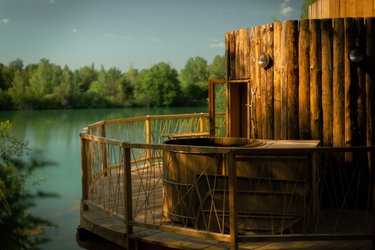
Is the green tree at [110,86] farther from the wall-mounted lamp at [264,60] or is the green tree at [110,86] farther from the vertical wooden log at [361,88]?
the vertical wooden log at [361,88]

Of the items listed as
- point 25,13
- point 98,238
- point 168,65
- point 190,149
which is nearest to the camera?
Result: point 190,149

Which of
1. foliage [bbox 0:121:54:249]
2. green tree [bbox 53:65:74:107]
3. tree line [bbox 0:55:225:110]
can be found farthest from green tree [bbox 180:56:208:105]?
foliage [bbox 0:121:54:249]

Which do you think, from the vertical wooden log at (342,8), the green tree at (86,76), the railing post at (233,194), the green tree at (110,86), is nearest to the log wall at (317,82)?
the vertical wooden log at (342,8)

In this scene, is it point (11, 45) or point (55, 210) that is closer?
point (55, 210)

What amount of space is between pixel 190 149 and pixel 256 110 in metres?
2.55

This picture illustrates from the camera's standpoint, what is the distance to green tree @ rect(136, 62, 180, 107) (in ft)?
207

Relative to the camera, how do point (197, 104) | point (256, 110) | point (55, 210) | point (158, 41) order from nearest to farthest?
point (256, 110)
point (55, 210)
point (197, 104)
point (158, 41)

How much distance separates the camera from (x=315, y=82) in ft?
22.6

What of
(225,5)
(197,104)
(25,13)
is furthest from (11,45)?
(225,5)

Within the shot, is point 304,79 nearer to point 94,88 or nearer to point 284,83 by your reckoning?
point 284,83

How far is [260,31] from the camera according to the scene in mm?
7375

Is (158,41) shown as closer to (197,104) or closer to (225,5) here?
(225,5)

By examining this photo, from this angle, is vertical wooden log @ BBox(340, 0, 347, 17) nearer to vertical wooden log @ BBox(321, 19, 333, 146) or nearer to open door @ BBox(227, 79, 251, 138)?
vertical wooden log @ BBox(321, 19, 333, 146)

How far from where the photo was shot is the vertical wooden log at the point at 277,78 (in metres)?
7.16
